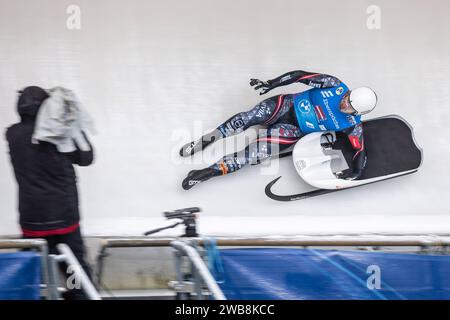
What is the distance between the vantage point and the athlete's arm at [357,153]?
A: 4.40 m

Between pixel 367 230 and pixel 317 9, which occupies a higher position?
pixel 317 9

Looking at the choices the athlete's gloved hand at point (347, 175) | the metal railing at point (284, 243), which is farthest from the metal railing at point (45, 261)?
the athlete's gloved hand at point (347, 175)

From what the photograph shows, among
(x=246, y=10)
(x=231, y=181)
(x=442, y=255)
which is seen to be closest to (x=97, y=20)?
(x=246, y=10)

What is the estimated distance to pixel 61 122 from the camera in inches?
115

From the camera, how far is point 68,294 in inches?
105

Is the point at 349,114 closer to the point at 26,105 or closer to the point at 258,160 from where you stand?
the point at 258,160

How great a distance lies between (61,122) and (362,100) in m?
2.22

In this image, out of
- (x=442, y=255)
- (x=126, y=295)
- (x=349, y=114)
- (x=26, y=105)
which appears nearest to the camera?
(x=442, y=255)

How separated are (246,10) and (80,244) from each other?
2.49 m

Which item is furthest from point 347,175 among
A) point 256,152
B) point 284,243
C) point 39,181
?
point 39,181

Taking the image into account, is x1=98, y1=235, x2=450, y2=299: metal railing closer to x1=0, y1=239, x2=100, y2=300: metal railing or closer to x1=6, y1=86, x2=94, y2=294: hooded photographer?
x1=0, y1=239, x2=100, y2=300: metal railing

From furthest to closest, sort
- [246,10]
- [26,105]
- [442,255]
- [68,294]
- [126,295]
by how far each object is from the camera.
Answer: [246,10] → [126,295] → [26,105] → [68,294] → [442,255]

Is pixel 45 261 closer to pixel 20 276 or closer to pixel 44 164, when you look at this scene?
pixel 20 276

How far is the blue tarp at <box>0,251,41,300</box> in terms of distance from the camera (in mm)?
2369
